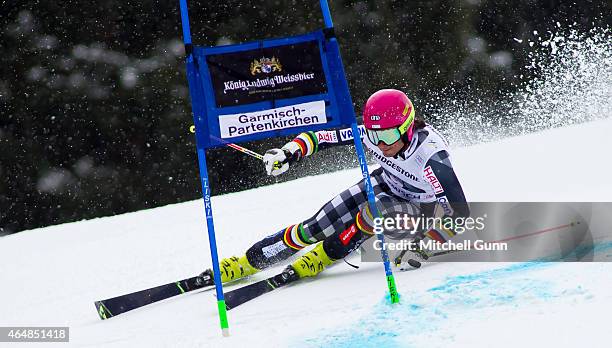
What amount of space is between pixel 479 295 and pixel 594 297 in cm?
52

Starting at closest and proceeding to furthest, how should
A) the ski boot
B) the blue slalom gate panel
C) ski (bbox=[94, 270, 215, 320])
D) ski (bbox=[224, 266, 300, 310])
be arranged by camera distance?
the blue slalom gate panel, ski (bbox=[224, 266, 300, 310]), ski (bbox=[94, 270, 215, 320]), the ski boot

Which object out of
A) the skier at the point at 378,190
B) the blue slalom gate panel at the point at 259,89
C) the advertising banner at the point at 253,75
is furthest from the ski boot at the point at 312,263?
the advertising banner at the point at 253,75

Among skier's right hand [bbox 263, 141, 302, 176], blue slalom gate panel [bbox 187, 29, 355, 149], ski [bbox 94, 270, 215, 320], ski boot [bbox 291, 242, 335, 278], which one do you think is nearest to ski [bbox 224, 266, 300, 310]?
ski boot [bbox 291, 242, 335, 278]

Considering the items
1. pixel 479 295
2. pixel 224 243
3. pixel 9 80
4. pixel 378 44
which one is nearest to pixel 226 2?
pixel 378 44

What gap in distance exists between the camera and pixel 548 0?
13.0 meters

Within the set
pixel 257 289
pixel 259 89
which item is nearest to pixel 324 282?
pixel 257 289

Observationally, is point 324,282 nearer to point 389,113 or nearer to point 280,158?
point 280,158

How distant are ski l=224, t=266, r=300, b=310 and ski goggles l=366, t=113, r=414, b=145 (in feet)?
3.19

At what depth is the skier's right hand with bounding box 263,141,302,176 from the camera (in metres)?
3.98

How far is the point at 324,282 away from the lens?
162 inches

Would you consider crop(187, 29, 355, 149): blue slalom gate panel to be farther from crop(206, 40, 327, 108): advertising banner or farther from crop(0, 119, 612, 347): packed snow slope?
crop(0, 119, 612, 347): packed snow slope

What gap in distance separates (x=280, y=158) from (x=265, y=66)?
0.81 m

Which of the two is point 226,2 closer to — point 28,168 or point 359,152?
point 28,168

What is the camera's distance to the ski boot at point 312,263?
4273 mm
